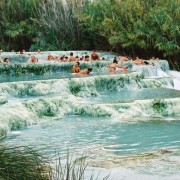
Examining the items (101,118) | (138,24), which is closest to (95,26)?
(138,24)

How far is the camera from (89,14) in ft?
82.1

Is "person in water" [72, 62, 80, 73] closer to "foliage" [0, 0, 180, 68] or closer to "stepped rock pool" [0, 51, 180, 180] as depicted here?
"stepped rock pool" [0, 51, 180, 180]

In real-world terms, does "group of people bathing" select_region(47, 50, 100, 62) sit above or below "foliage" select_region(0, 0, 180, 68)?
below

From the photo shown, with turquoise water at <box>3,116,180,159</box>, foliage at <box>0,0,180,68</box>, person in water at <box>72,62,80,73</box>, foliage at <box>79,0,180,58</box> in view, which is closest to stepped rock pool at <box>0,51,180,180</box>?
turquoise water at <box>3,116,180,159</box>

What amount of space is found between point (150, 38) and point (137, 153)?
14604 mm

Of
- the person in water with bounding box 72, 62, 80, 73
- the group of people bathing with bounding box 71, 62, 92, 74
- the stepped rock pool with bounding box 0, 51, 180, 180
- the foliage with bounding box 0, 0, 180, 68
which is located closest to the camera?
the stepped rock pool with bounding box 0, 51, 180, 180

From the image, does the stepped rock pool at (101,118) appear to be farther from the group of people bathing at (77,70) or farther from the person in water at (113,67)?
the person in water at (113,67)

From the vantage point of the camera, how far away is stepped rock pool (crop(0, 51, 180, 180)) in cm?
758

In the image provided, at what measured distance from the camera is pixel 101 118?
12.5m

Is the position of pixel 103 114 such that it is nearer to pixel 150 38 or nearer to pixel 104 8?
pixel 150 38

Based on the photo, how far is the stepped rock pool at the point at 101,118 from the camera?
7583mm

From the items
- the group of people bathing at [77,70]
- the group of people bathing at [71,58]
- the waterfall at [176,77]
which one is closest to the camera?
the group of people bathing at [77,70]

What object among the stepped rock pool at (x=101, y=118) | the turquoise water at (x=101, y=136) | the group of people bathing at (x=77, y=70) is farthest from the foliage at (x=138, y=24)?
the turquoise water at (x=101, y=136)

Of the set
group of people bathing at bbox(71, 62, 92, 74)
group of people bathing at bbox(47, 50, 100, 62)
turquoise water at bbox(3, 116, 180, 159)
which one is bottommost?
turquoise water at bbox(3, 116, 180, 159)
